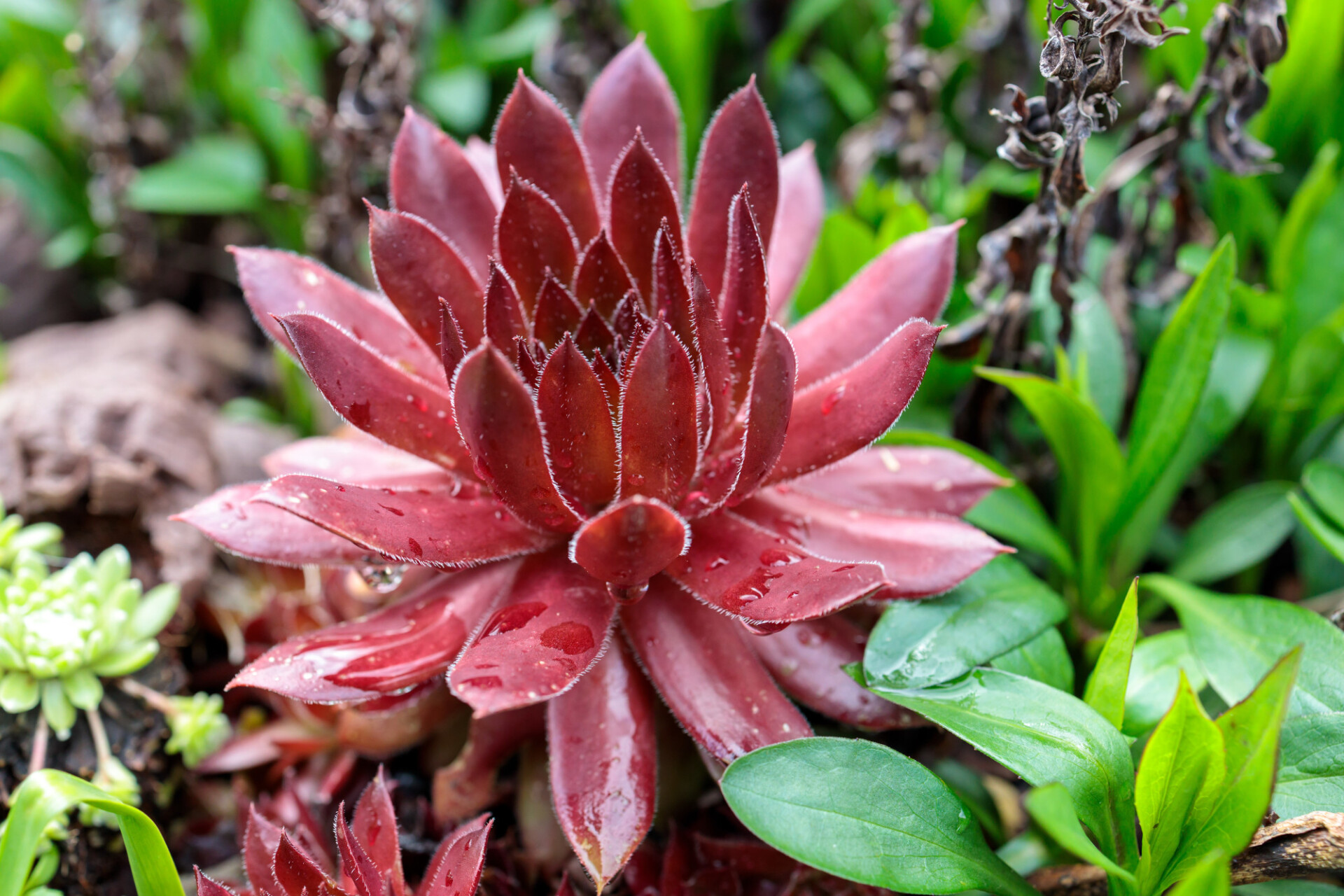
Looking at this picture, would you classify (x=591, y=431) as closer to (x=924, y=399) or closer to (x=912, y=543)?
(x=912, y=543)

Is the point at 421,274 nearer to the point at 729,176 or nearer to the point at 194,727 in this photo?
the point at 729,176

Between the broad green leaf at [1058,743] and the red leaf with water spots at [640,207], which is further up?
the red leaf with water spots at [640,207]

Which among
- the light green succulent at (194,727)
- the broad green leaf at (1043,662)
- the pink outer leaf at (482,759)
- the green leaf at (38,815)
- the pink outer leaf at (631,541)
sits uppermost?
the pink outer leaf at (631,541)

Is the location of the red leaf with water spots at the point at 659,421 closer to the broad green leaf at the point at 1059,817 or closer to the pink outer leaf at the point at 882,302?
the pink outer leaf at the point at 882,302

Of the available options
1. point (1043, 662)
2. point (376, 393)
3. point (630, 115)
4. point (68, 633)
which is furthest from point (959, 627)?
point (68, 633)

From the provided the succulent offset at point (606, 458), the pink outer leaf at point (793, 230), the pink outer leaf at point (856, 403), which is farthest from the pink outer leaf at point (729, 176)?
the pink outer leaf at point (856, 403)

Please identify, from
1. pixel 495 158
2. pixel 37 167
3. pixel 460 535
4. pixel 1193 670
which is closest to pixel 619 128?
pixel 495 158
